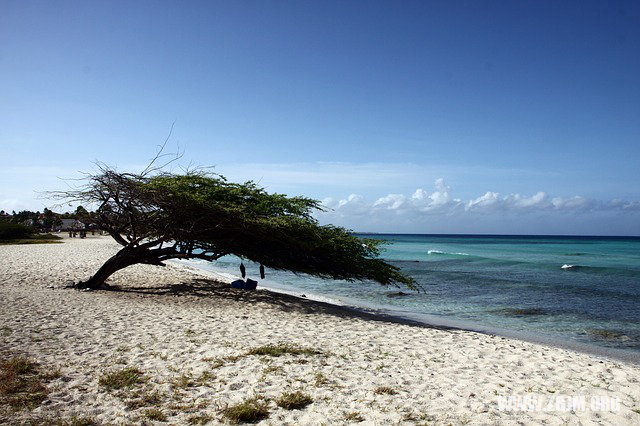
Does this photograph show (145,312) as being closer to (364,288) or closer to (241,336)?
(241,336)

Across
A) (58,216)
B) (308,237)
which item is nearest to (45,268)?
(58,216)

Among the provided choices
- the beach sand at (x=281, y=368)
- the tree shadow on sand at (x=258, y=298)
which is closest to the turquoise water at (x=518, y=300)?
the tree shadow on sand at (x=258, y=298)

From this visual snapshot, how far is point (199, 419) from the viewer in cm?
489

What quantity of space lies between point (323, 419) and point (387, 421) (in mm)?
777

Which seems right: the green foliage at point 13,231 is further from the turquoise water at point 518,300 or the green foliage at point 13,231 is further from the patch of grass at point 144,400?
the patch of grass at point 144,400

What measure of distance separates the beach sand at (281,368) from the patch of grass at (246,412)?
10 cm

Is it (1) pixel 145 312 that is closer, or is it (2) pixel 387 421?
(2) pixel 387 421

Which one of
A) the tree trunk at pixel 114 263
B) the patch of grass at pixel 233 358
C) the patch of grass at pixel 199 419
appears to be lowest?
the patch of grass at pixel 199 419

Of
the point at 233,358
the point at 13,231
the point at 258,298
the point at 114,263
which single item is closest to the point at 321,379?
the point at 233,358

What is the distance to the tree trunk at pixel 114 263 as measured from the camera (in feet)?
47.6

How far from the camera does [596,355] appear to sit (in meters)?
10.4

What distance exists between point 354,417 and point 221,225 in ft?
33.5

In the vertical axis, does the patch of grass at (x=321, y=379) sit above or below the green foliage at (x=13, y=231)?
below

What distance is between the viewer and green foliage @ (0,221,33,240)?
50.3m
